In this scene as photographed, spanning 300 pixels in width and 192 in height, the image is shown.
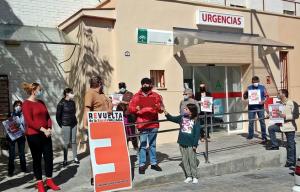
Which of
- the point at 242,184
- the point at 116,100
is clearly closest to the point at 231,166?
the point at 242,184

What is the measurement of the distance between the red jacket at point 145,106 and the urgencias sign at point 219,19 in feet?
21.9

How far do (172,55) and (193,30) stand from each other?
4.04 feet

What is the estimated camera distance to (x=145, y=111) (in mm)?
9266

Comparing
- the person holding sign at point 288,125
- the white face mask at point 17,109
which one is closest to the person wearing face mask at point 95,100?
the white face mask at point 17,109

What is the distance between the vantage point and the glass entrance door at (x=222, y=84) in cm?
1580

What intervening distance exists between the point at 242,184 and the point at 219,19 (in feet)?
25.8

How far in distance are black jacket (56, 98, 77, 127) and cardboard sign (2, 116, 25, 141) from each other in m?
1.00

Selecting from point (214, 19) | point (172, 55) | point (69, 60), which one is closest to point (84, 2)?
point (69, 60)

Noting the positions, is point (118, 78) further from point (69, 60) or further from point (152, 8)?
point (152, 8)

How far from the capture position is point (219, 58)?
16031 millimetres

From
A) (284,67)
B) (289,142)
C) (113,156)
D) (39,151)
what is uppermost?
(284,67)

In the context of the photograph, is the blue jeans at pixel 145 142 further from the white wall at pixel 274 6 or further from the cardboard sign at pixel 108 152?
the white wall at pixel 274 6

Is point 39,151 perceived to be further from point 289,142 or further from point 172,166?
point 289,142

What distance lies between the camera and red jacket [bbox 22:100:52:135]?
26.3 feet
